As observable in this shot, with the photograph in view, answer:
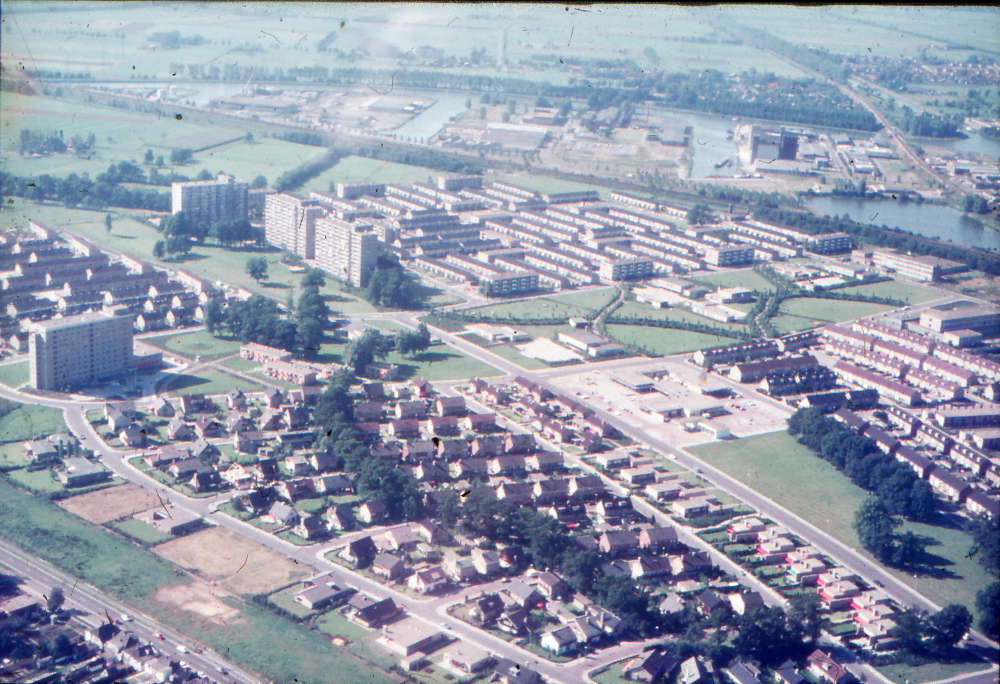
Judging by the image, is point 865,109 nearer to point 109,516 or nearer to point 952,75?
point 952,75

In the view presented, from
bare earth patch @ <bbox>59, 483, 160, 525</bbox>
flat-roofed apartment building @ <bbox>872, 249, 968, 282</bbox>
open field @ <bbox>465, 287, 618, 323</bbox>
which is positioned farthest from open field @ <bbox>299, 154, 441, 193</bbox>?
bare earth patch @ <bbox>59, 483, 160, 525</bbox>

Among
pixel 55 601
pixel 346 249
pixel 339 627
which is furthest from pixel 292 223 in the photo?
pixel 339 627

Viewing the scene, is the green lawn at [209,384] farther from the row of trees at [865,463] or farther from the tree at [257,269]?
the row of trees at [865,463]

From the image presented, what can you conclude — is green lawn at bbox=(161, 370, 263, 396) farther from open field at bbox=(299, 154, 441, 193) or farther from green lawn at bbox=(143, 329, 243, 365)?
open field at bbox=(299, 154, 441, 193)

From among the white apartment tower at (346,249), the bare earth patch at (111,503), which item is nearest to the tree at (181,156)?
the white apartment tower at (346,249)

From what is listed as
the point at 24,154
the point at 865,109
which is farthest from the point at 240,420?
the point at 865,109

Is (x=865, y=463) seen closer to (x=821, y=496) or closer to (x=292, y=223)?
(x=821, y=496)

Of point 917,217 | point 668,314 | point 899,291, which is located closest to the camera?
point 668,314
